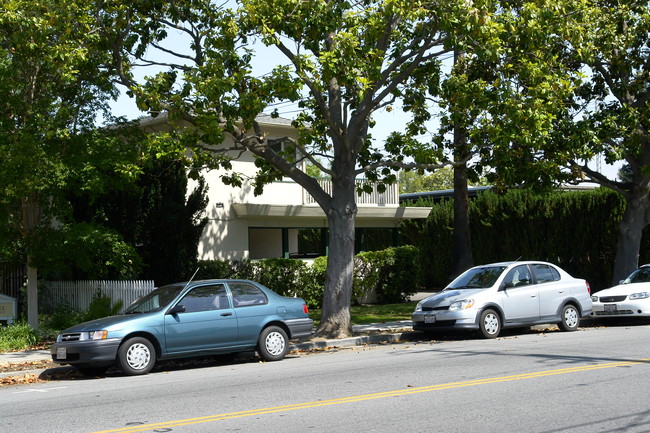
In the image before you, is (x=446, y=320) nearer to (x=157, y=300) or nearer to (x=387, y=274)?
(x=157, y=300)

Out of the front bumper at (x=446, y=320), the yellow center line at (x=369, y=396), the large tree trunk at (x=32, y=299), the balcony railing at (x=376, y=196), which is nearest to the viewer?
the yellow center line at (x=369, y=396)

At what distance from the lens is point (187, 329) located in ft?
42.8

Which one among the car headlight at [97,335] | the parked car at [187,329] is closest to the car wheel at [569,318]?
the parked car at [187,329]

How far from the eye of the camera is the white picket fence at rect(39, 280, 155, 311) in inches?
737

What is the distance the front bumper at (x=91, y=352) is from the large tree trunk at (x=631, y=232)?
16.2 metres

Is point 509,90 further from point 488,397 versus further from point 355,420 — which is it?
point 355,420

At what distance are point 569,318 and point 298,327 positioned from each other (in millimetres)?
6721

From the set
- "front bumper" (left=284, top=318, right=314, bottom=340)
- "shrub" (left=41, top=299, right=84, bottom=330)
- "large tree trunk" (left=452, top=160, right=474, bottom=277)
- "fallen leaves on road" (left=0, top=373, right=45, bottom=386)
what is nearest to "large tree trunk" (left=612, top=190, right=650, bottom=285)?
"large tree trunk" (left=452, top=160, right=474, bottom=277)

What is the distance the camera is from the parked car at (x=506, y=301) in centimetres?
1617

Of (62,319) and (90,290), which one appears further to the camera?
(90,290)

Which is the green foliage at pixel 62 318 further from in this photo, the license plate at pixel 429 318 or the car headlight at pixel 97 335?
the license plate at pixel 429 318

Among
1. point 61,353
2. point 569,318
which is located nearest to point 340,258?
point 569,318

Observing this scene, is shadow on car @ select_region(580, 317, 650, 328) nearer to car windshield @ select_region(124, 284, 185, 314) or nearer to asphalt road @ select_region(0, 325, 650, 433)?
asphalt road @ select_region(0, 325, 650, 433)

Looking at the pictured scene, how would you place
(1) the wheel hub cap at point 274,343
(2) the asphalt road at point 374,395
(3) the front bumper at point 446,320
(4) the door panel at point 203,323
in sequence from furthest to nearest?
1. (3) the front bumper at point 446,320
2. (1) the wheel hub cap at point 274,343
3. (4) the door panel at point 203,323
4. (2) the asphalt road at point 374,395
